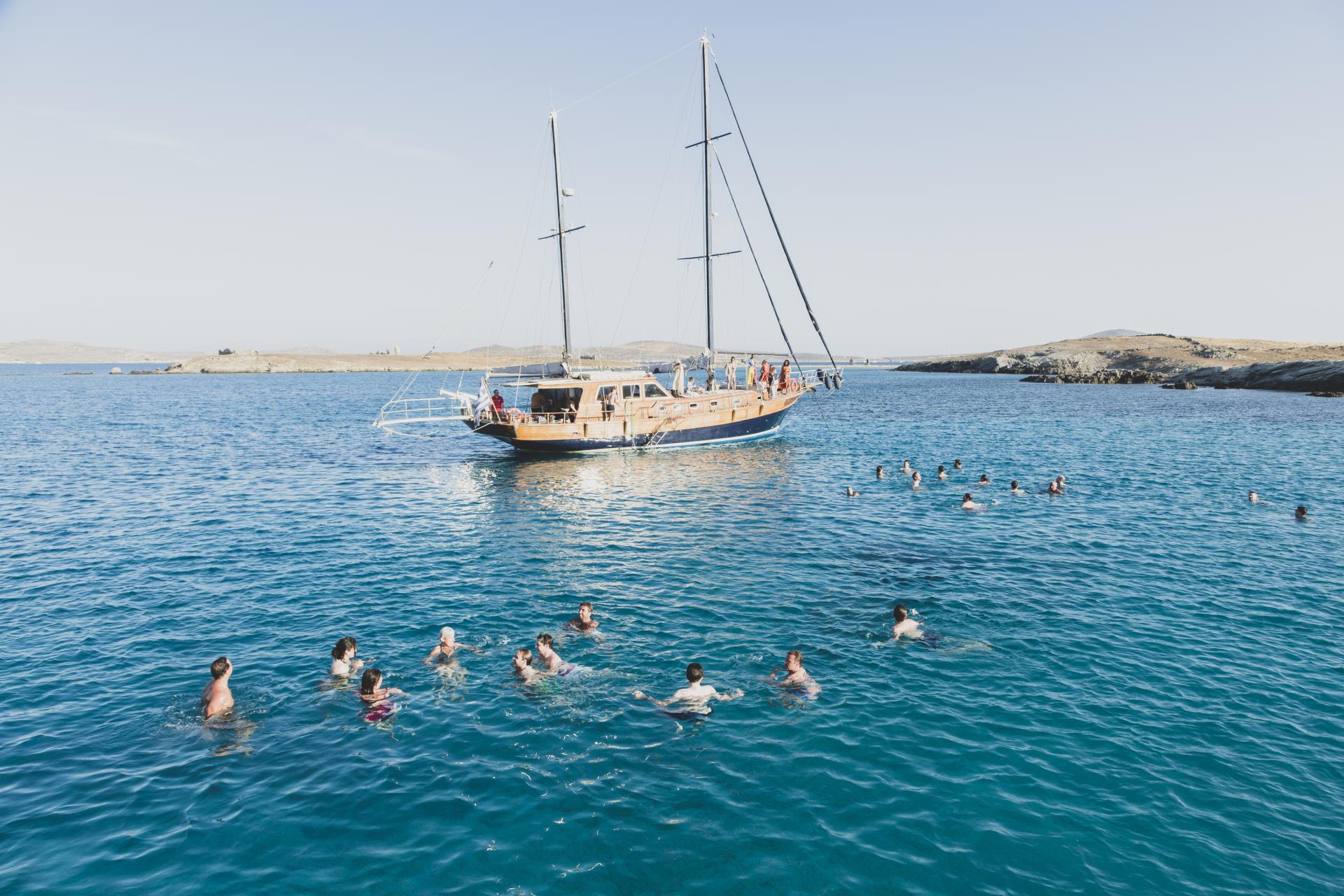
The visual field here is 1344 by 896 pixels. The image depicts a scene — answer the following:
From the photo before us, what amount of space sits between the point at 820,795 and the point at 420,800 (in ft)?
→ 20.8

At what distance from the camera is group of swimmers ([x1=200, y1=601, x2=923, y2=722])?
42.5 ft

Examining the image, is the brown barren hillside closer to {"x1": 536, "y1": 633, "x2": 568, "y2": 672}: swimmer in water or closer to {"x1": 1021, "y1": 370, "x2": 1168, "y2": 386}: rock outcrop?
{"x1": 1021, "y1": 370, "x2": 1168, "y2": 386}: rock outcrop

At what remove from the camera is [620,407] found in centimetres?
4347

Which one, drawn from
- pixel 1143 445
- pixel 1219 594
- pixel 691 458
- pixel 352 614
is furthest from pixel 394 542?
pixel 1143 445

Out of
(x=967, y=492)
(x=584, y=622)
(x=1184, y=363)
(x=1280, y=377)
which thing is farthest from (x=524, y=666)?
(x=1184, y=363)

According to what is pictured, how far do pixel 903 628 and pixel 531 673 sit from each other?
8.84 meters

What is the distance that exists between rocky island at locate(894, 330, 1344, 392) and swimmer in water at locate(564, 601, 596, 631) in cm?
11170

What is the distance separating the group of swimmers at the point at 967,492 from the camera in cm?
2953

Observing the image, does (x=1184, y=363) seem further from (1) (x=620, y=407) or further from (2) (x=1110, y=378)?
(1) (x=620, y=407)

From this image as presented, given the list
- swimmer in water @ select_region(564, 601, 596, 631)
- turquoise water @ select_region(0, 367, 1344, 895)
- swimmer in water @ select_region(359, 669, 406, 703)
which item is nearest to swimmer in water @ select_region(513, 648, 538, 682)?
turquoise water @ select_region(0, 367, 1344, 895)

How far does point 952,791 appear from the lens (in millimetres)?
10719

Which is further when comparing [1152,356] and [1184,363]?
[1152,356]

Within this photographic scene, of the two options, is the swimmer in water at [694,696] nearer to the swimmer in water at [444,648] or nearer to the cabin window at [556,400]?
the swimmer in water at [444,648]

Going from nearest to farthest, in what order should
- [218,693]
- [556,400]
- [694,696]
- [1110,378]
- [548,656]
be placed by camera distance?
[218,693]
[694,696]
[548,656]
[556,400]
[1110,378]
